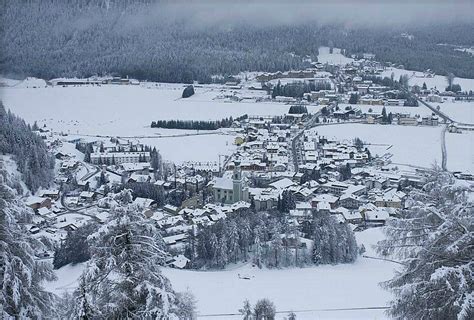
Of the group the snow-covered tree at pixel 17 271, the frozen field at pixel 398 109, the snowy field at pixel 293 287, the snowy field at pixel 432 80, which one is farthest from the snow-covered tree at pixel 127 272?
the snowy field at pixel 432 80

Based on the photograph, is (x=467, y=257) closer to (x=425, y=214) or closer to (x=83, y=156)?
(x=425, y=214)

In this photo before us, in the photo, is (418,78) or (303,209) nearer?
(303,209)

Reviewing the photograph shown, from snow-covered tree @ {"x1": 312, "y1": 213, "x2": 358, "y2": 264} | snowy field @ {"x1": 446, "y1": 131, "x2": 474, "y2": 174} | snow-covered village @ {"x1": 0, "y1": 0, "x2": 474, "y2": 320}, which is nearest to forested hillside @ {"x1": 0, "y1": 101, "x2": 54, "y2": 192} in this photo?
snow-covered village @ {"x1": 0, "y1": 0, "x2": 474, "y2": 320}

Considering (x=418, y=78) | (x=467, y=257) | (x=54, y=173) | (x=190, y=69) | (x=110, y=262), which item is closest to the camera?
(x=110, y=262)

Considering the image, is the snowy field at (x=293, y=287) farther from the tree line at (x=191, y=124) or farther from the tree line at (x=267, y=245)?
the tree line at (x=191, y=124)

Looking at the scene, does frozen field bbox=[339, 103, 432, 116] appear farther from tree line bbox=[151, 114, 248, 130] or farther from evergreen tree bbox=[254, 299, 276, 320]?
evergreen tree bbox=[254, 299, 276, 320]

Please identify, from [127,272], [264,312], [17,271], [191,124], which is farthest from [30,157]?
[127,272]

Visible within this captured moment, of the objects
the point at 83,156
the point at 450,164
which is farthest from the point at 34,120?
the point at 450,164
